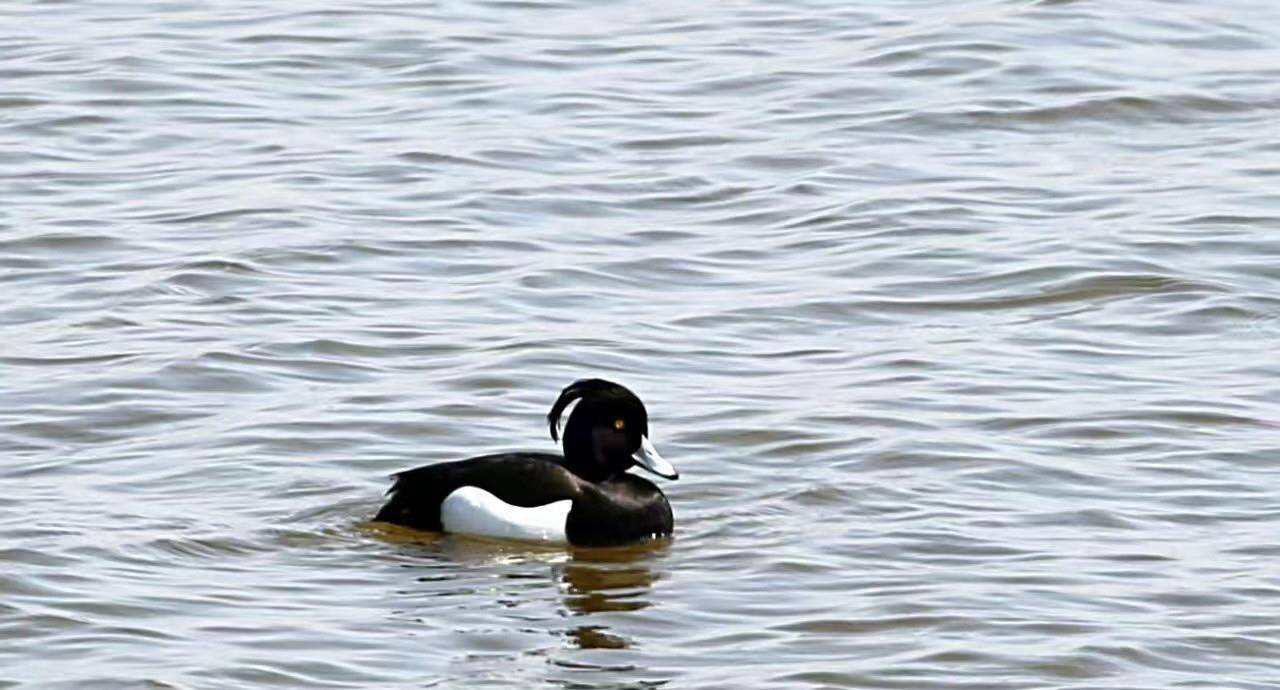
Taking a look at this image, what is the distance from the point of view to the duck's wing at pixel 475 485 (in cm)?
993

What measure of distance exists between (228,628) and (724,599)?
4.81 ft

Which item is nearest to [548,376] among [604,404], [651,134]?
[604,404]

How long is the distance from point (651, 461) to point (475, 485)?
24.4 inches

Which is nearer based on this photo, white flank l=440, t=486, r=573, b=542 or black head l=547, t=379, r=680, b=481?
white flank l=440, t=486, r=573, b=542

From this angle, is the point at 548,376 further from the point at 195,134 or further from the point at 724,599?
the point at 195,134

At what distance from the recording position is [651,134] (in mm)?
16484

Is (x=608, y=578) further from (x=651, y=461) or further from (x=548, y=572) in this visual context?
(x=651, y=461)

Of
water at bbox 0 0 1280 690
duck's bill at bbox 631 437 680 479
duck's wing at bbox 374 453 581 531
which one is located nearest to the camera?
water at bbox 0 0 1280 690

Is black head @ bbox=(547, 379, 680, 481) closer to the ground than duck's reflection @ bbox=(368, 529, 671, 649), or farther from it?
farther from it

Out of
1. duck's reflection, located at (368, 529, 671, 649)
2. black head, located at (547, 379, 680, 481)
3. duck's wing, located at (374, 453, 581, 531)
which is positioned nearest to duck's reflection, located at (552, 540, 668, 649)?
duck's reflection, located at (368, 529, 671, 649)

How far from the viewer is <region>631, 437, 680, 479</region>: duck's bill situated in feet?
33.5

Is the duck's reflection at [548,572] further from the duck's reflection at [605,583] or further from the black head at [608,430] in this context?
the black head at [608,430]

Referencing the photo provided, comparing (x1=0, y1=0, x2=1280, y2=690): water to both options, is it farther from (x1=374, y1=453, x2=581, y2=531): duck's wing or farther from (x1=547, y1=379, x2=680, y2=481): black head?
(x1=547, y1=379, x2=680, y2=481): black head

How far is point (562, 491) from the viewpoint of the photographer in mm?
10125
